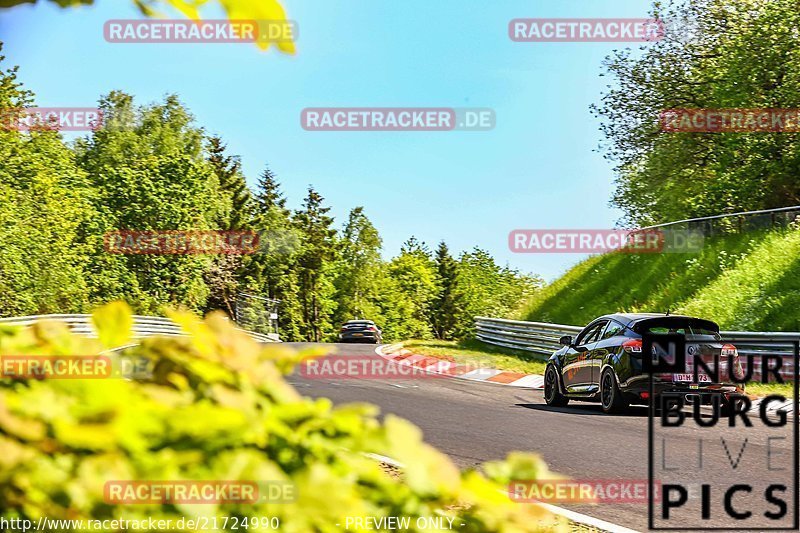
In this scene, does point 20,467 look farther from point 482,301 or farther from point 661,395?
point 482,301

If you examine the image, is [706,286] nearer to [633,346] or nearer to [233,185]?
[633,346]

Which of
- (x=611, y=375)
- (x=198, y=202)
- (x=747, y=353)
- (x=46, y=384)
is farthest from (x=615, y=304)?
(x=198, y=202)

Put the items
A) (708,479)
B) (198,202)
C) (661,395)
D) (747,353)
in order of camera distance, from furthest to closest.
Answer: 1. (198,202)
2. (747,353)
3. (661,395)
4. (708,479)

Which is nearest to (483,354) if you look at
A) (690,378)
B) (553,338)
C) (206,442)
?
(553,338)

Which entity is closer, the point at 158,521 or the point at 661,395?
the point at 158,521

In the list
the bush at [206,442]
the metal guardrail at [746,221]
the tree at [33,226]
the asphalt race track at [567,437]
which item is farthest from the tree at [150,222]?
the bush at [206,442]

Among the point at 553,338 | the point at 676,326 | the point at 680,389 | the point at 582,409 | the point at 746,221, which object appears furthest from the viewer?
A: the point at 746,221

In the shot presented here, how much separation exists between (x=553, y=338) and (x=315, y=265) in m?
68.6

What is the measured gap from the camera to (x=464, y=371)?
22.0 m

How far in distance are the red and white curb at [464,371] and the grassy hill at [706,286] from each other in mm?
5272

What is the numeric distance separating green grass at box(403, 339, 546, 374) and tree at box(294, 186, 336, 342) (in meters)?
59.5

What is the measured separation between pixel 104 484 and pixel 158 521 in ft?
0.60

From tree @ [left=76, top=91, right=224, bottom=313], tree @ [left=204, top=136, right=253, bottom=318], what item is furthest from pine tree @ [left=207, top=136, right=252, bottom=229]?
tree @ [left=76, top=91, right=224, bottom=313]

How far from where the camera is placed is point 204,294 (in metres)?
54.8
